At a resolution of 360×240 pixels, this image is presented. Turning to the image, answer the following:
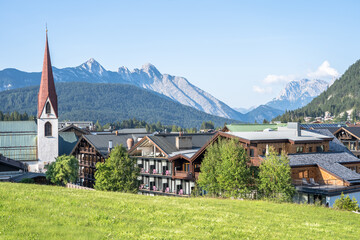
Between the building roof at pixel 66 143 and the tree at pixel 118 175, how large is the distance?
68.4 m

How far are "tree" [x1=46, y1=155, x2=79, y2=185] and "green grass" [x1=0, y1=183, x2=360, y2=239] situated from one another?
170ft

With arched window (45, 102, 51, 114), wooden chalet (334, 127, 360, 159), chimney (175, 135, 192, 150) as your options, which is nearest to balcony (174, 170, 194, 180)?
chimney (175, 135, 192, 150)

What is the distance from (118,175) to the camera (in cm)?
5416

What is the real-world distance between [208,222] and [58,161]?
59.7 m

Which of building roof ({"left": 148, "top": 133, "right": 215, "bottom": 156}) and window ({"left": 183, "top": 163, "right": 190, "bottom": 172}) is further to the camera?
building roof ({"left": 148, "top": 133, "right": 215, "bottom": 156})

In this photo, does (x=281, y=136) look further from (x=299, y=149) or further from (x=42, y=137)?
(x=42, y=137)

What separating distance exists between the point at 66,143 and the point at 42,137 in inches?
465

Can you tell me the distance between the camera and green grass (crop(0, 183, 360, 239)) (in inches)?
684

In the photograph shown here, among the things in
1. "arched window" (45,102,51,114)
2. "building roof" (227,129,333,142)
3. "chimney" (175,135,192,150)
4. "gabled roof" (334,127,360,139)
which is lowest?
"chimney" (175,135,192,150)

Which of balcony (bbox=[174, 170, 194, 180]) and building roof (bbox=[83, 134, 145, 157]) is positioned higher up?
building roof (bbox=[83, 134, 145, 157])

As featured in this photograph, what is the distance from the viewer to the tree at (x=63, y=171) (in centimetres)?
7544

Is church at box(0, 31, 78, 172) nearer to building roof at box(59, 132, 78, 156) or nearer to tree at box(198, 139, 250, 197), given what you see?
building roof at box(59, 132, 78, 156)

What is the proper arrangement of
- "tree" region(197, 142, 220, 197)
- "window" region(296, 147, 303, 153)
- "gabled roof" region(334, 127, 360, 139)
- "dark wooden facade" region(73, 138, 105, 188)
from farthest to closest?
"gabled roof" region(334, 127, 360, 139), "dark wooden facade" region(73, 138, 105, 188), "window" region(296, 147, 303, 153), "tree" region(197, 142, 220, 197)

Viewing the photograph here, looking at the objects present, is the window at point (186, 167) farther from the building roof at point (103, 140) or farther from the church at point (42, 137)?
the church at point (42, 137)
